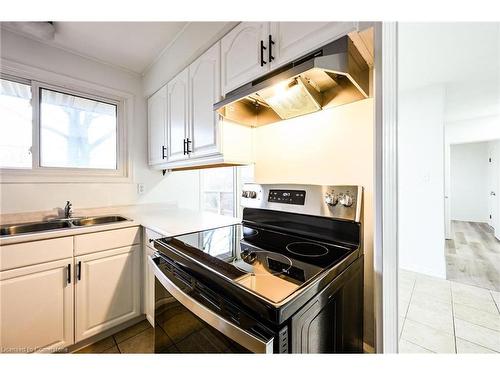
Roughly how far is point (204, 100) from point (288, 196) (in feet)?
2.88

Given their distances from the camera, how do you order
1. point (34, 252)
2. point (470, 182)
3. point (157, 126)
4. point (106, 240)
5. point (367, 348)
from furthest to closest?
point (470, 182) → point (157, 126) → point (106, 240) → point (34, 252) → point (367, 348)

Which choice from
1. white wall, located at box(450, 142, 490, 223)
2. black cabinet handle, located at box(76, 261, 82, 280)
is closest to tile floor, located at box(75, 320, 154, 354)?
black cabinet handle, located at box(76, 261, 82, 280)

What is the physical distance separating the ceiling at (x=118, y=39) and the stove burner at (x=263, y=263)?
168cm

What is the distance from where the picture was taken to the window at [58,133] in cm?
164

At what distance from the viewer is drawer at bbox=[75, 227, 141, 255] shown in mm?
1384

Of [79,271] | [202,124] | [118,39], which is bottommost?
[79,271]

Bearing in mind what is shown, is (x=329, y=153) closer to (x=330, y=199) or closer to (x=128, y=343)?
(x=330, y=199)

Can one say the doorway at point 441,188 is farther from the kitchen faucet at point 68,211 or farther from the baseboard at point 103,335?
the kitchen faucet at point 68,211

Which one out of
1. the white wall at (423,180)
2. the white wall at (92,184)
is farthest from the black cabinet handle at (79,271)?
the white wall at (423,180)

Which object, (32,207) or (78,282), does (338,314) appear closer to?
(78,282)

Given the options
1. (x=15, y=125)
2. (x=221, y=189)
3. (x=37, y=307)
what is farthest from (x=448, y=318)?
(x=15, y=125)

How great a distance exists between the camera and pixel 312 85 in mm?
1000

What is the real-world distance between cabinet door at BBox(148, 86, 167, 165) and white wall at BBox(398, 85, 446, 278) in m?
2.96
